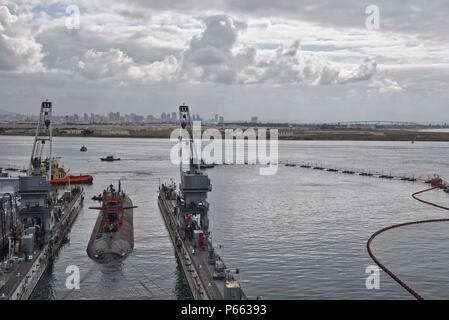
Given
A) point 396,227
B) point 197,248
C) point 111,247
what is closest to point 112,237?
point 111,247

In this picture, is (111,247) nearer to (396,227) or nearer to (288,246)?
(288,246)

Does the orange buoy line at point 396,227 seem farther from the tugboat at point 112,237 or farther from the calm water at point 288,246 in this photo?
the tugboat at point 112,237

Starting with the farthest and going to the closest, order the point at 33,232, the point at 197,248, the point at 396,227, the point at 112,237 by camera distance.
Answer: the point at 396,227 < the point at 112,237 < the point at 33,232 < the point at 197,248

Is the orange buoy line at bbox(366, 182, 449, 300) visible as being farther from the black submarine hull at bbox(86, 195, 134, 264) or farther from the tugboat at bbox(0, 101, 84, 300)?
the tugboat at bbox(0, 101, 84, 300)

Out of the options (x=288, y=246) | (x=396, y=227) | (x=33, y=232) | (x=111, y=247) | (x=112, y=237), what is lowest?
(x=396, y=227)
